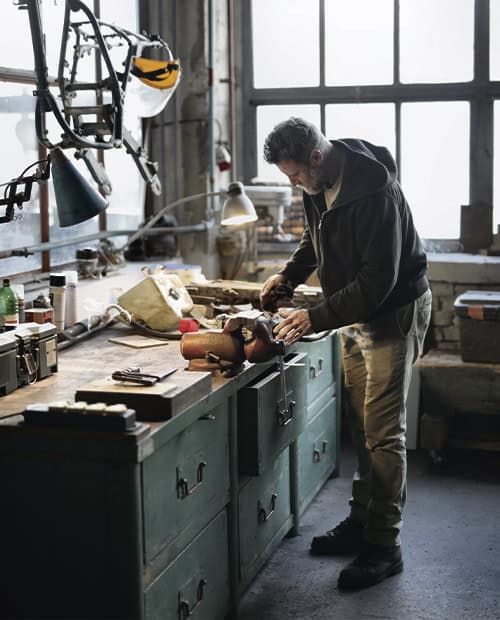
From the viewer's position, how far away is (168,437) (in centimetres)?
251

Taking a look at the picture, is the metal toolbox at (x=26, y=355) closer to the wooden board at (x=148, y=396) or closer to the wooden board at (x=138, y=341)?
the wooden board at (x=148, y=396)

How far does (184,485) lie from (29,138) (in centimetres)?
186

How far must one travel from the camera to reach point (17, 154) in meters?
3.85

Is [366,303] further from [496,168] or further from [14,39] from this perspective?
[496,168]

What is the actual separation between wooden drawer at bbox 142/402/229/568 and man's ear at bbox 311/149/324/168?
0.91m

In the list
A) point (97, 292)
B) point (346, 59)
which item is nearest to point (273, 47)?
point (346, 59)

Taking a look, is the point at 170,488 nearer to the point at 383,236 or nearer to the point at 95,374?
the point at 95,374

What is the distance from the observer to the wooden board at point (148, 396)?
Answer: 253cm

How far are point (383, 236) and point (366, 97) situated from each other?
2.28m

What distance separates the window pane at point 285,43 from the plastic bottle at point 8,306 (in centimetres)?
276

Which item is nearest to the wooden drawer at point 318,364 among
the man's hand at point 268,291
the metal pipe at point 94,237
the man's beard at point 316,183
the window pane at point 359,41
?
the man's hand at point 268,291

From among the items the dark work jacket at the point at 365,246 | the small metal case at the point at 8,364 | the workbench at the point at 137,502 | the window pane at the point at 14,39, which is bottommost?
the workbench at the point at 137,502

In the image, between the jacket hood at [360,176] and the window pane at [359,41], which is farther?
the window pane at [359,41]

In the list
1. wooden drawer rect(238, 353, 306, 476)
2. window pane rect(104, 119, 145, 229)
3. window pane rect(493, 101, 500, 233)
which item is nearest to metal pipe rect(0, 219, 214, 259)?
window pane rect(104, 119, 145, 229)
